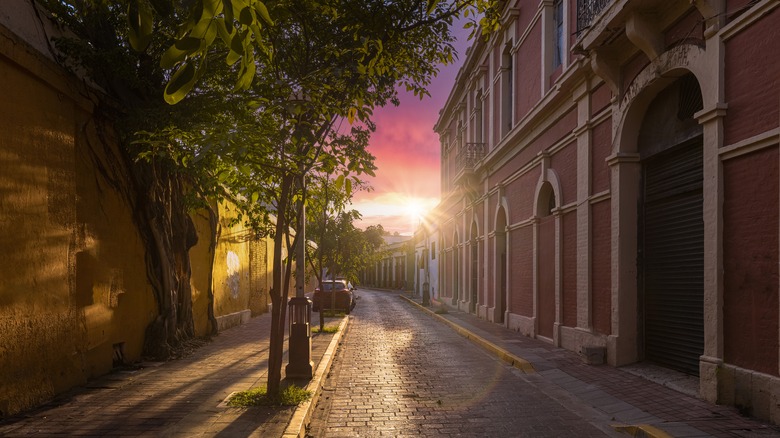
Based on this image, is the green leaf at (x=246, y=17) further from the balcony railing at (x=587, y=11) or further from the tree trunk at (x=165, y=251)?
the balcony railing at (x=587, y=11)

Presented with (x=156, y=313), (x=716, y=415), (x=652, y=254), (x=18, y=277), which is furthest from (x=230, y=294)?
(x=716, y=415)

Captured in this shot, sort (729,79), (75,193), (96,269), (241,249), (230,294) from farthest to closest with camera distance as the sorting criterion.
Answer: (241,249) < (230,294) < (96,269) < (75,193) < (729,79)

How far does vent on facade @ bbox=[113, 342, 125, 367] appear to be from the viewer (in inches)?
352

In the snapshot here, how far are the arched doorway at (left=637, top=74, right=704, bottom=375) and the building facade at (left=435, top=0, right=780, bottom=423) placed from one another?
0.09ft

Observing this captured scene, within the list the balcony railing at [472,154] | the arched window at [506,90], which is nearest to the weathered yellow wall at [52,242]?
the arched window at [506,90]

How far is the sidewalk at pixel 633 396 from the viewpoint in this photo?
5727 mm

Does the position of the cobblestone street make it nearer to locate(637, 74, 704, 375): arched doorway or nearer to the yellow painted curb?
the yellow painted curb

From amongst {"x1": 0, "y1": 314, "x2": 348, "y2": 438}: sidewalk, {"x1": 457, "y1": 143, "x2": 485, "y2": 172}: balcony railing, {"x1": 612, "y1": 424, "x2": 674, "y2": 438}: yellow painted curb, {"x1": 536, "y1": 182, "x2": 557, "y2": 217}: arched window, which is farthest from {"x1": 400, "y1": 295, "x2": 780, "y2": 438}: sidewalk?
{"x1": 457, "y1": 143, "x2": 485, "y2": 172}: balcony railing

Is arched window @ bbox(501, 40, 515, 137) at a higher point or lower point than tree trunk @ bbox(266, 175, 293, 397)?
higher

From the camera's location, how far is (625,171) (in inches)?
380

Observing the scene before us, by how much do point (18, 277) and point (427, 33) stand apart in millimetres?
5619

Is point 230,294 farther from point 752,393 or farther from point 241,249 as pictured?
point 752,393

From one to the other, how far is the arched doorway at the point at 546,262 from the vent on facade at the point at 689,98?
5121mm

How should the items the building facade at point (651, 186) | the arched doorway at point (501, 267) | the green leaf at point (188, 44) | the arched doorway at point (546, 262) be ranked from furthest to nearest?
the arched doorway at point (501, 267), the arched doorway at point (546, 262), the building facade at point (651, 186), the green leaf at point (188, 44)
